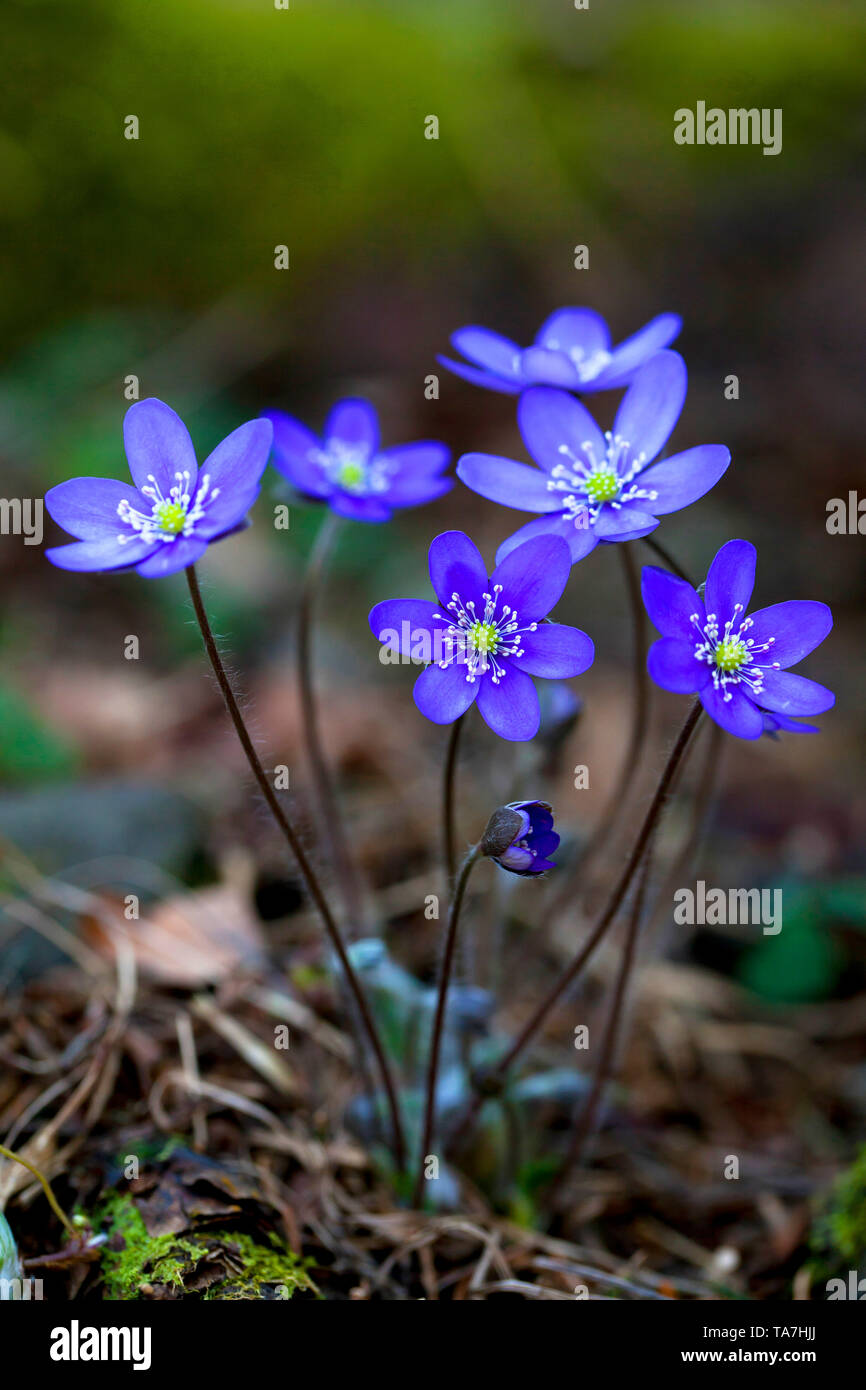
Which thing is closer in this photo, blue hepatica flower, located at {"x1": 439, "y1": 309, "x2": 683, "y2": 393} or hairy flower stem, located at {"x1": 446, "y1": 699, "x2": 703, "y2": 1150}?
hairy flower stem, located at {"x1": 446, "y1": 699, "x2": 703, "y2": 1150}

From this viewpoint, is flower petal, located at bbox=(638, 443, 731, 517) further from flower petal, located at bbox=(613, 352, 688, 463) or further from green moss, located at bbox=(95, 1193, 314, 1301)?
green moss, located at bbox=(95, 1193, 314, 1301)

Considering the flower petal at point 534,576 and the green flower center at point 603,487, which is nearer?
the flower petal at point 534,576

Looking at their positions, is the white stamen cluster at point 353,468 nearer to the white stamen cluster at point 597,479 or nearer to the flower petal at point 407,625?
the white stamen cluster at point 597,479

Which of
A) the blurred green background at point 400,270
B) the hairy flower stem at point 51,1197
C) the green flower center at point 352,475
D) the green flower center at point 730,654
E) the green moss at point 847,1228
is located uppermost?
the blurred green background at point 400,270

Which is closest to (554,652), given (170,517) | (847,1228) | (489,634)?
(489,634)

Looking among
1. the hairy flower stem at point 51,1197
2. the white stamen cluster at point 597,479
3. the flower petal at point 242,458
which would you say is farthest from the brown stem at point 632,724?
the hairy flower stem at point 51,1197

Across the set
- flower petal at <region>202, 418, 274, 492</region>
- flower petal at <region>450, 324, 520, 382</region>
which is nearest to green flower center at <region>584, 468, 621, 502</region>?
flower petal at <region>450, 324, 520, 382</region>

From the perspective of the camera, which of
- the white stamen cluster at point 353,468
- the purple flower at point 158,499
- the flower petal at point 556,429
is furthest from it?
the white stamen cluster at point 353,468
